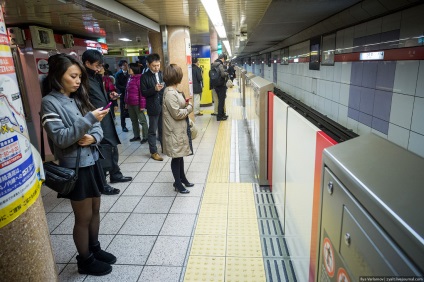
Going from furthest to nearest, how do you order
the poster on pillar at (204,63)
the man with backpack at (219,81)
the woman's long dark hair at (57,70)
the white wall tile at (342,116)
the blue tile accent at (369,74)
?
the poster on pillar at (204,63) → the man with backpack at (219,81) → the white wall tile at (342,116) → the blue tile accent at (369,74) → the woman's long dark hair at (57,70)

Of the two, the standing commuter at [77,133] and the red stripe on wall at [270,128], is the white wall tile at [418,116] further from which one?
the standing commuter at [77,133]

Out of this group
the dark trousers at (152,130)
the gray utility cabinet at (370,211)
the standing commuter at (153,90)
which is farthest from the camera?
the dark trousers at (152,130)

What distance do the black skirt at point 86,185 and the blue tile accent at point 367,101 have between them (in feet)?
7.94

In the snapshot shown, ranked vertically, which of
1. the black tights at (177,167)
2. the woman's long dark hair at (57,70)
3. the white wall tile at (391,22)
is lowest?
the black tights at (177,167)

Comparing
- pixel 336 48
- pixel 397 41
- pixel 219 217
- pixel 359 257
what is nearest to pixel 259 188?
pixel 219 217

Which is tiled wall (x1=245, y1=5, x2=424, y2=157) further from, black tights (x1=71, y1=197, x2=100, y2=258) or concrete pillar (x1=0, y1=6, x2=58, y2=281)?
black tights (x1=71, y1=197, x2=100, y2=258)

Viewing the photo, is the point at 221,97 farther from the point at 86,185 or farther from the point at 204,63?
the point at 86,185

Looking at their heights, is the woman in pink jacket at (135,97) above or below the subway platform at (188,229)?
above

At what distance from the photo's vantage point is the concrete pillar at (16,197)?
1096 millimetres

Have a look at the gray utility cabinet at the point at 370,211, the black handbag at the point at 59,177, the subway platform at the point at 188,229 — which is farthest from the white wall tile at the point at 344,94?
the black handbag at the point at 59,177

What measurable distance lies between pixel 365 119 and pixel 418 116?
827mm

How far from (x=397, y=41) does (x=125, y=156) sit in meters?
4.53

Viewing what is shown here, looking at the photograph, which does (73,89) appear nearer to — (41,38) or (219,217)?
(219,217)

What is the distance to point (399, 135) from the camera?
216 centimetres
